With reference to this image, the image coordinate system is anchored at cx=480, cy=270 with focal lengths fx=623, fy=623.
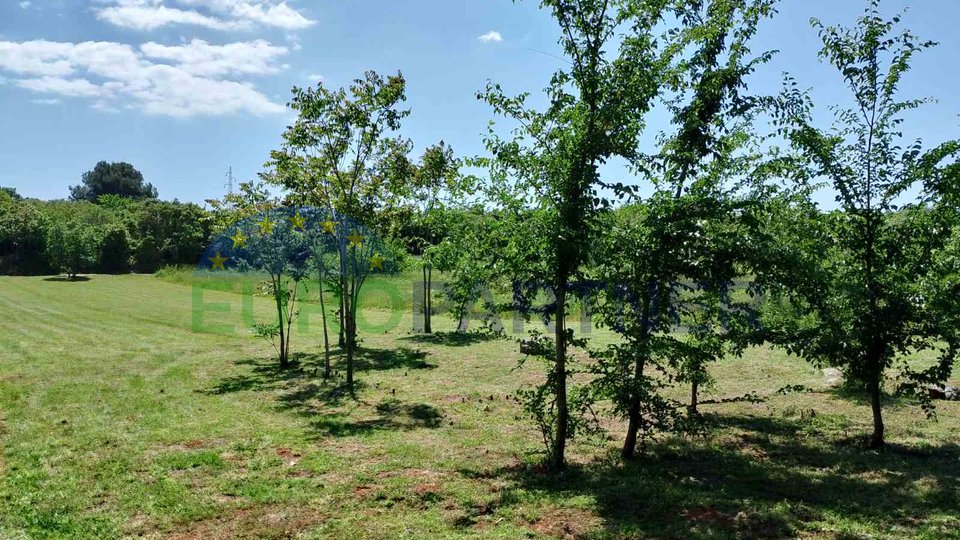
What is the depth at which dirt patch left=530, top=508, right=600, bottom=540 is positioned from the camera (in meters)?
5.57

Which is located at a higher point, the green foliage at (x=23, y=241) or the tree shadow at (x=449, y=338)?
the green foliage at (x=23, y=241)

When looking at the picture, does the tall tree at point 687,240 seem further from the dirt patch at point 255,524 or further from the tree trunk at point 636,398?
the dirt patch at point 255,524

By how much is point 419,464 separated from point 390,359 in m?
9.55

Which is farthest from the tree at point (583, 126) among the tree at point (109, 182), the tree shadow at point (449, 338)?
the tree at point (109, 182)

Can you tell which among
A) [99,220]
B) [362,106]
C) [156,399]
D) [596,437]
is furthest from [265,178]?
[99,220]

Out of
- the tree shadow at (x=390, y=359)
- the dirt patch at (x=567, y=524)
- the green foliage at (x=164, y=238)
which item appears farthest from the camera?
the green foliage at (x=164, y=238)

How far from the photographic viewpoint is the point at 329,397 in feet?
41.1

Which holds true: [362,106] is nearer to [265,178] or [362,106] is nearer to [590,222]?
[265,178]

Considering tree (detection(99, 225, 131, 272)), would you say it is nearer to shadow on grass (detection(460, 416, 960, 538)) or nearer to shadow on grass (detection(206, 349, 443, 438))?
shadow on grass (detection(206, 349, 443, 438))

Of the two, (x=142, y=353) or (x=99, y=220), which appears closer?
(x=142, y=353)

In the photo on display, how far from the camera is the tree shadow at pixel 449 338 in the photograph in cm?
2014

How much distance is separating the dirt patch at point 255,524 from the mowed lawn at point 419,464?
3 centimetres

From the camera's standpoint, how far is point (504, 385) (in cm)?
1338

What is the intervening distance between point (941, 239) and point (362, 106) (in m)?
9.78
